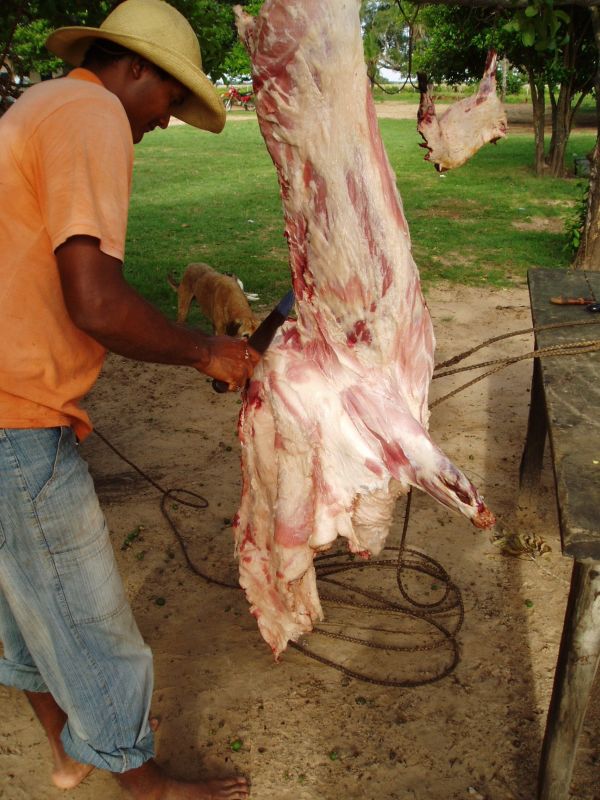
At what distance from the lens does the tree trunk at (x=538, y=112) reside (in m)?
13.7

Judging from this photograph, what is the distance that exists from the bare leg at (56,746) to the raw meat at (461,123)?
231 centimetres

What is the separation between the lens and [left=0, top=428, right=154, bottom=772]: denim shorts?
183cm

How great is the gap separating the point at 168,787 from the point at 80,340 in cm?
148

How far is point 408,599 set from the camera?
120 inches

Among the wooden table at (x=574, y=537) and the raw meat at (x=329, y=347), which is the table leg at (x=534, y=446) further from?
the raw meat at (x=329, y=347)

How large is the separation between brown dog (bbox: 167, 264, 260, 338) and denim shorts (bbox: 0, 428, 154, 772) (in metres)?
3.09

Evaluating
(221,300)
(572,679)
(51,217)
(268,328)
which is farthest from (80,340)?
(221,300)

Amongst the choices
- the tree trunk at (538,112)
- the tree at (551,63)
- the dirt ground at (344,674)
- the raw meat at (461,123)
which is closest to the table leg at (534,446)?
the dirt ground at (344,674)

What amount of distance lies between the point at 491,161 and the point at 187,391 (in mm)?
13504

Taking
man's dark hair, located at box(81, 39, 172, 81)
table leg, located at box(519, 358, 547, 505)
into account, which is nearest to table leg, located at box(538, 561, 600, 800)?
man's dark hair, located at box(81, 39, 172, 81)

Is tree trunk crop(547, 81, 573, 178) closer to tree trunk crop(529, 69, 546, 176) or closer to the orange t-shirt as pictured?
tree trunk crop(529, 69, 546, 176)

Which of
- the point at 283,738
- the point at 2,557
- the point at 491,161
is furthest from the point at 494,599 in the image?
the point at 491,161

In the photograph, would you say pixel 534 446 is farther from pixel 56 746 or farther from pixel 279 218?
pixel 279 218

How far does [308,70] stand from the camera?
6.04 feet
